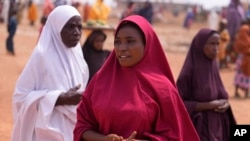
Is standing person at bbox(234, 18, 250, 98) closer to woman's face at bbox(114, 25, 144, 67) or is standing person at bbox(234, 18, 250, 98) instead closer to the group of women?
the group of women

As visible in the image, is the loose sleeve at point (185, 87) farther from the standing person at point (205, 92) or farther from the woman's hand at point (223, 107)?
the woman's hand at point (223, 107)

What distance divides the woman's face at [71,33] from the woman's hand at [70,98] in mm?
506

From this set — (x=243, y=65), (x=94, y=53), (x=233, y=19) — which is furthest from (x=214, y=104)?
(x=233, y=19)

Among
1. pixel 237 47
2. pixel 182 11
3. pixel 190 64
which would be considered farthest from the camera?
pixel 182 11

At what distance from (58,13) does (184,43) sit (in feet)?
90.4

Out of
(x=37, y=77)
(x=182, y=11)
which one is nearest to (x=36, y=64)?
(x=37, y=77)

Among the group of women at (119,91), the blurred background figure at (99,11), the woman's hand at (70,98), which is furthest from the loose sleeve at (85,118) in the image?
the blurred background figure at (99,11)

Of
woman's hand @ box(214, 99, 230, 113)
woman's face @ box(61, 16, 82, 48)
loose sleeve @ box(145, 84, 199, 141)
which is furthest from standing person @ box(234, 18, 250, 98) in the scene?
loose sleeve @ box(145, 84, 199, 141)

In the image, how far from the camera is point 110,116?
3652 millimetres

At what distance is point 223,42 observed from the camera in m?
18.5

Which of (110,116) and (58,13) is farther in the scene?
(58,13)

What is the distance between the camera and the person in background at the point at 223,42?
18.3 m

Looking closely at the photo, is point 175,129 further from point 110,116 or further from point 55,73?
point 55,73

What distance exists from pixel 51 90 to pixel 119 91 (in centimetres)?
154
